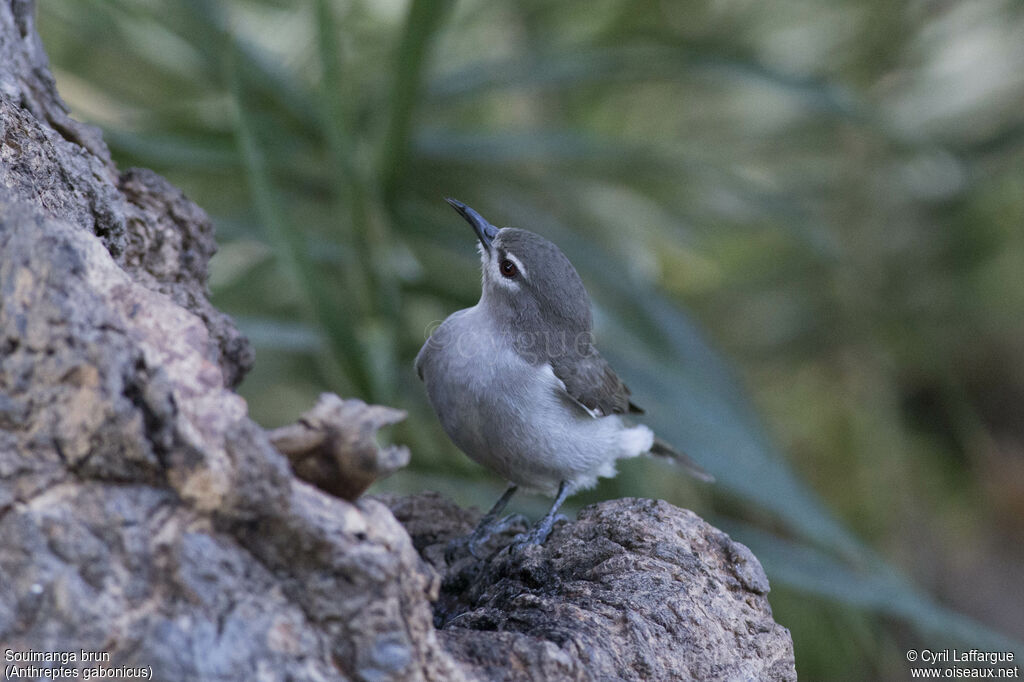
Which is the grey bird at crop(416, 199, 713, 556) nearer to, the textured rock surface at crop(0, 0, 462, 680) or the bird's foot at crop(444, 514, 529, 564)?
the bird's foot at crop(444, 514, 529, 564)

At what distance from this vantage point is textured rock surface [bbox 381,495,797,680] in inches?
75.8

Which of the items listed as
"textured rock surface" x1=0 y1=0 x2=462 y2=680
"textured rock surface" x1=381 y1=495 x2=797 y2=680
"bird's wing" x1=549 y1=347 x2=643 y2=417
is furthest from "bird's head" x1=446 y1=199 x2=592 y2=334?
"textured rock surface" x1=0 y1=0 x2=462 y2=680

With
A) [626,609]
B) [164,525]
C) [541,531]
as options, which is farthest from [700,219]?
[164,525]

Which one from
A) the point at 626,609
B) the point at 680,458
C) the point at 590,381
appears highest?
the point at 680,458

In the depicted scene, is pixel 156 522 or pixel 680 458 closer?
pixel 156 522

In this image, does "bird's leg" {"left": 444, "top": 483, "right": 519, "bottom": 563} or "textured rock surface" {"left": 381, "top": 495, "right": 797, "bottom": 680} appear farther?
"bird's leg" {"left": 444, "top": 483, "right": 519, "bottom": 563}

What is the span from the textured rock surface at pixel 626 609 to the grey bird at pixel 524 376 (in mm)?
492

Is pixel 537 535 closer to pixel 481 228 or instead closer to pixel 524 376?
pixel 524 376

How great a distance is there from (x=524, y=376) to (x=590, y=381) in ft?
0.96

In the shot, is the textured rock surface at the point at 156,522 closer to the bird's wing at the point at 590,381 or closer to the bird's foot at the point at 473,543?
the bird's foot at the point at 473,543

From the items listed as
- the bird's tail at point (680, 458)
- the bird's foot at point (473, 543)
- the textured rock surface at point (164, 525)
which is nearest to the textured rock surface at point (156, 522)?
the textured rock surface at point (164, 525)

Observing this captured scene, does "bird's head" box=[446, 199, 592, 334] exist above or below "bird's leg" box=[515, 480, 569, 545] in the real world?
above

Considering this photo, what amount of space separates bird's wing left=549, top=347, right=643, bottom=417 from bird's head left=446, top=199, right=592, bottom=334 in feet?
0.37

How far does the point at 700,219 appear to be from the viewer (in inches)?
241
